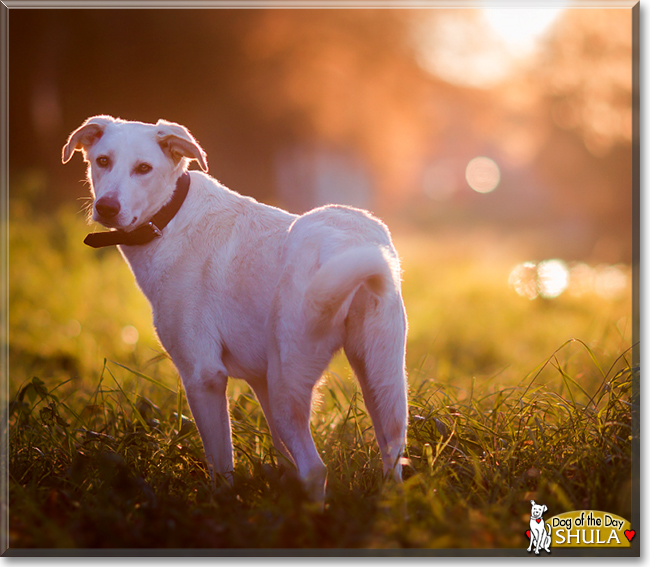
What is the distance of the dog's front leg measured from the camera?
8.17 ft

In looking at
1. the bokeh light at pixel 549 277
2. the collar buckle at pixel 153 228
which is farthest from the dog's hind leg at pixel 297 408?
the bokeh light at pixel 549 277

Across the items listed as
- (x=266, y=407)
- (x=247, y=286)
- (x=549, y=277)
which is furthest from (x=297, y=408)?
(x=549, y=277)

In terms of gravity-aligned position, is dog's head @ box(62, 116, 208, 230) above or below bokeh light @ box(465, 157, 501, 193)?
below

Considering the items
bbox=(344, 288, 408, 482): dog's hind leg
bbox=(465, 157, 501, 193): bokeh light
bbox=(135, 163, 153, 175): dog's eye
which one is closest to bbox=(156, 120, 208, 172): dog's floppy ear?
bbox=(135, 163, 153, 175): dog's eye

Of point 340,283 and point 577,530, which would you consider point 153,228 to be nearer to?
point 340,283

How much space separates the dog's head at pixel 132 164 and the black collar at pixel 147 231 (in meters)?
0.03

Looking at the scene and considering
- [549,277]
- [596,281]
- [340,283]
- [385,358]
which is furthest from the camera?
[596,281]

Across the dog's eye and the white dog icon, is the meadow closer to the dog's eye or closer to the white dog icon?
the white dog icon

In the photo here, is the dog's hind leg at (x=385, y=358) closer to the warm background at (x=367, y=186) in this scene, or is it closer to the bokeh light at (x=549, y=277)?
the warm background at (x=367, y=186)

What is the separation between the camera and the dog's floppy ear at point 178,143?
2.60m

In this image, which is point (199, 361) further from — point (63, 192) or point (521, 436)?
point (63, 192)

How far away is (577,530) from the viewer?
6.72 ft

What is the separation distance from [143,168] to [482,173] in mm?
15815

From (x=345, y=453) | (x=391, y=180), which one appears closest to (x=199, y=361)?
(x=345, y=453)
